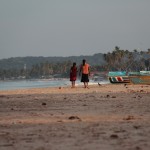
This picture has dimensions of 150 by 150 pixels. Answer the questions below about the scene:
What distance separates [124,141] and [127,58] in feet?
636

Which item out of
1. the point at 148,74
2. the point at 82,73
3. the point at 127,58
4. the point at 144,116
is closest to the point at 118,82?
the point at 148,74

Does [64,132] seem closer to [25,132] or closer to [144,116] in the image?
[25,132]

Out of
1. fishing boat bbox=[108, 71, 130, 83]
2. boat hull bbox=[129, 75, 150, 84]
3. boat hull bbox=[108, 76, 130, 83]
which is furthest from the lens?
fishing boat bbox=[108, 71, 130, 83]

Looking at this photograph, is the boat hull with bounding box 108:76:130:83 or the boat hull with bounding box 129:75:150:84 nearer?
the boat hull with bounding box 129:75:150:84

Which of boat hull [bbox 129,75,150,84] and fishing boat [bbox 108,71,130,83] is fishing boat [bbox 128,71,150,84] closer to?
boat hull [bbox 129,75,150,84]

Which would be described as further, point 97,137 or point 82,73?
point 82,73

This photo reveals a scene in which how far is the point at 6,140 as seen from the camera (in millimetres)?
6105

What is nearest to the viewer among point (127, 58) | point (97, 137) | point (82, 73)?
point (97, 137)

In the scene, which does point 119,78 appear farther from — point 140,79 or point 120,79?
point 140,79

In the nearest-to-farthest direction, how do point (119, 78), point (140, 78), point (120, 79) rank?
point (140, 78)
point (120, 79)
point (119, 78)

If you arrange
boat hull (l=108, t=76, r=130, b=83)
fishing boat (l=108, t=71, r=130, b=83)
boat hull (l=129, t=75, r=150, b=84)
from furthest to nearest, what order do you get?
fishing boat (l=108, t=71, r=130, b=83)
boat hull (l=108, t=76, r=130, b=83)
boat hull (l=129, t=75, r=150, b=84)


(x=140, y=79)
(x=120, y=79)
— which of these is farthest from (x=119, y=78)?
(x=140, y=79)

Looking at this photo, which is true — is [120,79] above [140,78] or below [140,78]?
below

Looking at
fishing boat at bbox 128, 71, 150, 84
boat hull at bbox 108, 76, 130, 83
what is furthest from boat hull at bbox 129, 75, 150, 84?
boat hull at bbox 108, 76, 130, 83
